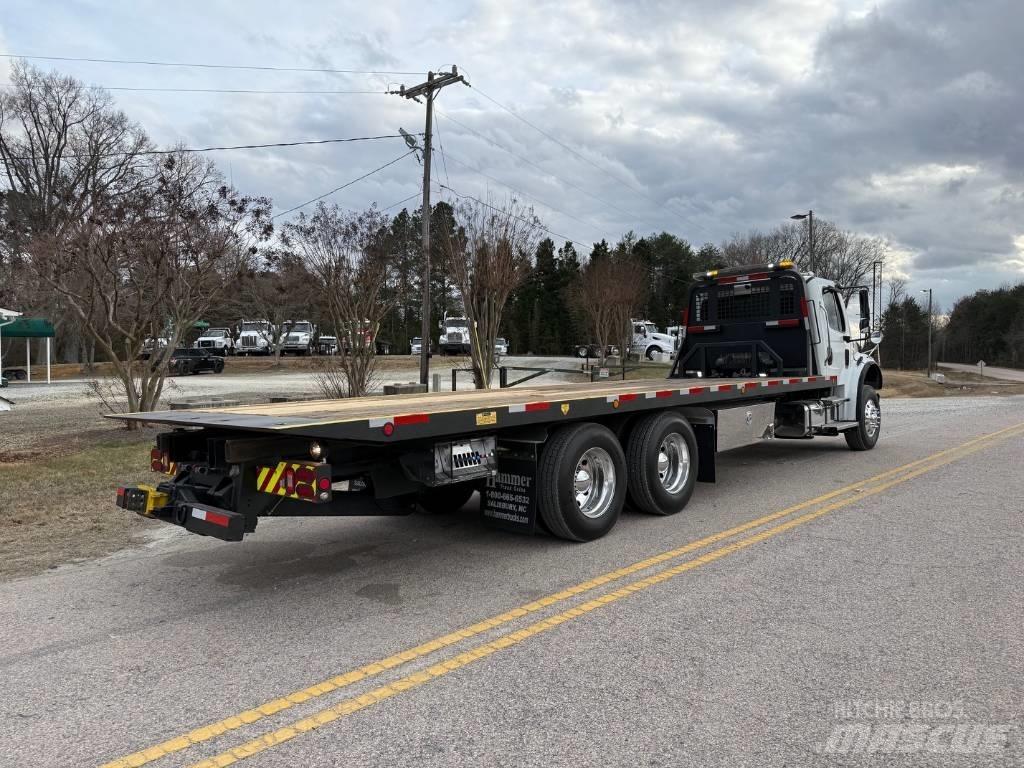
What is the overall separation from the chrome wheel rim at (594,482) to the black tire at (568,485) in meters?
0.04

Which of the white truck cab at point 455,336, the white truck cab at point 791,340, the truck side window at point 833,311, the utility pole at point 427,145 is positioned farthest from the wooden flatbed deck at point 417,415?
the white truck cab at point 455,336

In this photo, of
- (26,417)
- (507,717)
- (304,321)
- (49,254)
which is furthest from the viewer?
(304,321)

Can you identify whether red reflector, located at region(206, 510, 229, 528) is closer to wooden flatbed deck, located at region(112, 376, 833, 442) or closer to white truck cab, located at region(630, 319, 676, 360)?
wooden flatbed deck, located at region(112, 376, 833, 442)

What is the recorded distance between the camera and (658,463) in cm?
709

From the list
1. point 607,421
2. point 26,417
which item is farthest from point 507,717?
point 26,417

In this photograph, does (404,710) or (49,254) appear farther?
(49,254)

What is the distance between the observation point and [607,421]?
6.94m

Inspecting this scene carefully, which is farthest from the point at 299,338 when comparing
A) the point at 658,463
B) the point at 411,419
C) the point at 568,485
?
the point at 411,419

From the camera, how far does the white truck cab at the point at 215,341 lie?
149 feet

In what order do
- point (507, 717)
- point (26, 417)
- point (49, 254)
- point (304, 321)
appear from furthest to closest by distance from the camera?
point (304, 321), point (26, 417), point (49, 254), point (507, 717)

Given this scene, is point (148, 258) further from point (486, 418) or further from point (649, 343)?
point (649, 343)

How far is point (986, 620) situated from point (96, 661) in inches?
194

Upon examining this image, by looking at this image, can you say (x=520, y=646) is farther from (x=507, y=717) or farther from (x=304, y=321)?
(x=304, y=321)

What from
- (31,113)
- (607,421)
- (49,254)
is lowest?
(607,421)
